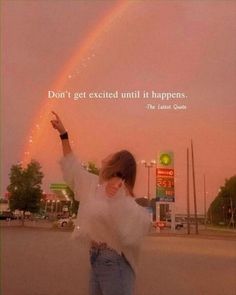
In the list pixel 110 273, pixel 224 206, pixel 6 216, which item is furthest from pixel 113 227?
pixel 224 206

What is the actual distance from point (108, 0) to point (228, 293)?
2144mm

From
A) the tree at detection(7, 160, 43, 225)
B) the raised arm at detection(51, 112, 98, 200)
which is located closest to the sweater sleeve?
the raised arm at detection(51, 112, 98, 200)

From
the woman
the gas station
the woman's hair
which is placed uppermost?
the gas station

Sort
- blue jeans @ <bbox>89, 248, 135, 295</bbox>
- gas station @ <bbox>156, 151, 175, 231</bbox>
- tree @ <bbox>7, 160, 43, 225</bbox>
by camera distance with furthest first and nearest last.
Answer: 1. tree @ <bbox>7, 160, 43, 225</bbox>
2. gas station @ <bbox>156, 151, 175, 231</bbox>
3. blue jeans @ <bbox>89, 248, 135, 295</bbox>

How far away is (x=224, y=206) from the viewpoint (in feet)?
10.2

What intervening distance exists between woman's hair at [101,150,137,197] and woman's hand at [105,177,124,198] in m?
0.01

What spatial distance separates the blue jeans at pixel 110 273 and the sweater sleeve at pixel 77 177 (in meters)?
0.18

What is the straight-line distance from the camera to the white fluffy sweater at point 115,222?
44.4 inches

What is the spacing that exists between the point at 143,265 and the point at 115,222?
6.46 feet

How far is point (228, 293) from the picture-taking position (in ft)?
9.20

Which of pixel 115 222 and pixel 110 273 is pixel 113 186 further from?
pixel 110 273

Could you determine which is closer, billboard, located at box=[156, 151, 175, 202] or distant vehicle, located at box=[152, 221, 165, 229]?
distant vehicle, located at box=[152, 221, 165, 229]

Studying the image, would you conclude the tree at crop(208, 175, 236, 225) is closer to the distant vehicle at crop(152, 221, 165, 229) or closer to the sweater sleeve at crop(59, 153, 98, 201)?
the distant vehicle at crop(152, 221, 165, 229)

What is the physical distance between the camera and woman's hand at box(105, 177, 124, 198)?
1.17 meters
